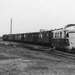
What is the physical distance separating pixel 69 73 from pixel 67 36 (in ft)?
29.2

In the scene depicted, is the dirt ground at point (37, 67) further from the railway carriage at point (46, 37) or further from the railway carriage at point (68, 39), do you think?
the railway carriage at point (46, 37)

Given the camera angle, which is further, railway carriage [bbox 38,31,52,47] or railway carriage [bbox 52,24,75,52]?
railway carriage [bbox 38,31,52,47]

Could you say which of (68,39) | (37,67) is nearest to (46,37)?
(68,39)

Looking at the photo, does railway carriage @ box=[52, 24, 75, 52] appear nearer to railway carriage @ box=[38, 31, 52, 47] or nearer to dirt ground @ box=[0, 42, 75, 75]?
dirt ground @ box=[0, 42, 75, 75]

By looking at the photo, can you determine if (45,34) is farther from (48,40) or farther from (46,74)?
(46,74)

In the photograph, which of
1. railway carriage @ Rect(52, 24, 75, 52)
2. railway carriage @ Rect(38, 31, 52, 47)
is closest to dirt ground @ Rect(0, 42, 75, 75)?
railway carriage @ Rect(52, 24, 75, 52)

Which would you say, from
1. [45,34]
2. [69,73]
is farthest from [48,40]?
[69,73]

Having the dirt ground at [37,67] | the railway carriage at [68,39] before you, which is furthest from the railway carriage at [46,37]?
the dirt ground at [37,67]

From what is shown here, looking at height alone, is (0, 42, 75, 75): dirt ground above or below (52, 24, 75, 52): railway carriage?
below

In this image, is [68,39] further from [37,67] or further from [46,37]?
[46,37]

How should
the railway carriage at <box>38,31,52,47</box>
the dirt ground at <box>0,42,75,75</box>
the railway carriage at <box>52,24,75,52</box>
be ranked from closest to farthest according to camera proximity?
the dirt ground at <box>0,42,75,75</box>
the railway carriage at <box>52,24,75,52</box>
the railway carriage at <box>38,31,52,47</box>

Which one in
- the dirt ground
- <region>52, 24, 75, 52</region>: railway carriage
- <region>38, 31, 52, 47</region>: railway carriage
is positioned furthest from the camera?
<region>38, 31, 52, 47</region>: railway carriage

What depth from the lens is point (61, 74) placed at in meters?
7.11

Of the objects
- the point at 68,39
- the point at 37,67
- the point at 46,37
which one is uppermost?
the point at 46,37
